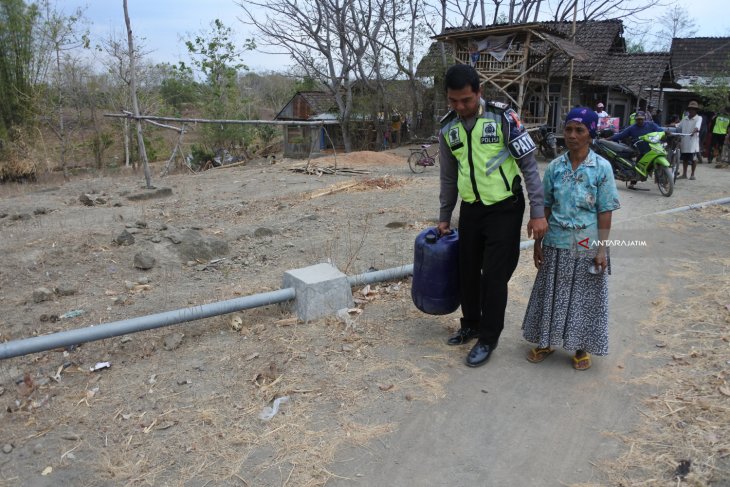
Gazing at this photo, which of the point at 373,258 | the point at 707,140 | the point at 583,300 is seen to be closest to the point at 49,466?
the point at 583,300

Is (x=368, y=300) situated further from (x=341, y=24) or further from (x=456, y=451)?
(x=341, y=24)

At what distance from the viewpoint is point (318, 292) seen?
13.3 feet

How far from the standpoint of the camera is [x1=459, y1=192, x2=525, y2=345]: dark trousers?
3.18 m

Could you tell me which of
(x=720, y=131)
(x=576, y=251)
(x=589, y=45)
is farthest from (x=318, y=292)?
(x=589, y=45)

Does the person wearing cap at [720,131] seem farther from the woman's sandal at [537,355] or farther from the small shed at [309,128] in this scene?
the small shed at [309,128]

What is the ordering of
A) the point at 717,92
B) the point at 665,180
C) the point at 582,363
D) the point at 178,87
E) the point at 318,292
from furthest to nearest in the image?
the point at 178,87 < the point at 717,92 < the point at 665,180 < the point at 318,292 < the point at 582,363

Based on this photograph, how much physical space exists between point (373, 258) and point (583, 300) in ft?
9.47

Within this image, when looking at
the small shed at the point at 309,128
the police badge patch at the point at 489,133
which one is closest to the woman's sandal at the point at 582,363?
the police badge patch at the point at 489,133

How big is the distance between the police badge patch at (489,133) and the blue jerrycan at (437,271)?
0.73 m

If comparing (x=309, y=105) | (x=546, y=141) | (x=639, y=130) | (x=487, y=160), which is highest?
(x=309, y=105)

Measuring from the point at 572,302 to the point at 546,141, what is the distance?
14.8 meters

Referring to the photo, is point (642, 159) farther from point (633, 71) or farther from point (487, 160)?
point (633, 71)

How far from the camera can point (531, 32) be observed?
1641 centimetres

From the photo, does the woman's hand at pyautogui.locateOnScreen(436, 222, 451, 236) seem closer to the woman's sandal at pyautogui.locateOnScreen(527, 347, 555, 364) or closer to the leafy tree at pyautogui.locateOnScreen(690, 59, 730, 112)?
the woman's sandal at pyautogui.locateOnScreen(527, 347, 555, 364)
